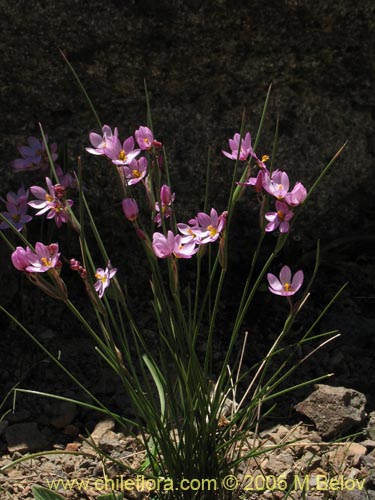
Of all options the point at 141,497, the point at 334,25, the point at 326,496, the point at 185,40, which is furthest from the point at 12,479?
the point at 334,25

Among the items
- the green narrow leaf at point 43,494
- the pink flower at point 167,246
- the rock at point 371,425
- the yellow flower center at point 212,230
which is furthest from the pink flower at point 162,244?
the rock at point 371,425

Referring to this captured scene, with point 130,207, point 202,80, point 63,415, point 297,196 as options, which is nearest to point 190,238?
point 130,207

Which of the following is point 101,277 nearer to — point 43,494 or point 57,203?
point 57,203

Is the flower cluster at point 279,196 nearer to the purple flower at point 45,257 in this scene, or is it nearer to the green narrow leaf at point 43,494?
the purple flower at point 45,257

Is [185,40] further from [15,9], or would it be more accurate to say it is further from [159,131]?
[15,9]

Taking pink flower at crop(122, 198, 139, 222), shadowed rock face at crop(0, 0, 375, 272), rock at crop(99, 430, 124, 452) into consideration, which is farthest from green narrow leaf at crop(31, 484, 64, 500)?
shadowed rock face at crop(0, 0, 375, 272)
